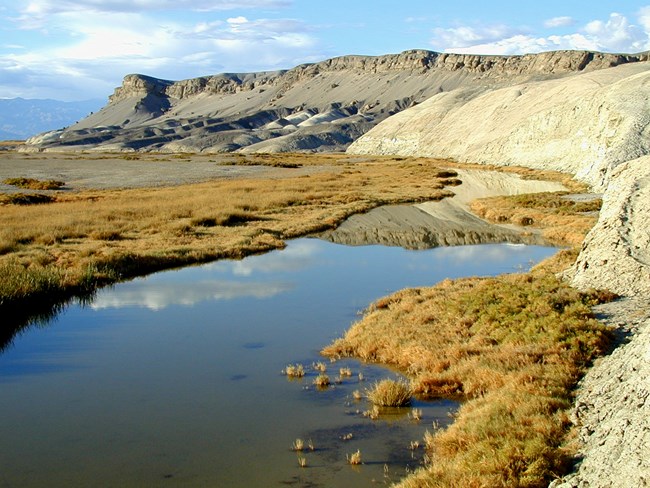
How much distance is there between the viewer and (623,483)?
7.57 metres

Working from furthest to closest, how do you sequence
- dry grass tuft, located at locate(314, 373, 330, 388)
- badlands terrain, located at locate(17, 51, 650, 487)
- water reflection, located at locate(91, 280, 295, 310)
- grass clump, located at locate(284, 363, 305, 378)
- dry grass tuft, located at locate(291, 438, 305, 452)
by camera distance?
water reflection, located at locate(91, 280, 295, 310) < grass clump, located at locate(284, 363, 305, 378) < dry grass tuft, located at locate(314, 373, 330, 388) < dry grass tuft, located at locate(291, 438, 305, 452) < badlands terrain, located at locate(17, 51, 650, 487)

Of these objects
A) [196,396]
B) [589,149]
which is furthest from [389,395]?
[589,149]

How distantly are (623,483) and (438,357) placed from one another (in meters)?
6.88

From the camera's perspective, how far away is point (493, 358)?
523 inches

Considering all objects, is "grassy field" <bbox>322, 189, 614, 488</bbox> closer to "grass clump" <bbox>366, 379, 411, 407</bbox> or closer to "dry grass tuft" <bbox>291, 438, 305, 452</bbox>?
"grass clump" <bbox>366, 379, 411, 407</bbox>

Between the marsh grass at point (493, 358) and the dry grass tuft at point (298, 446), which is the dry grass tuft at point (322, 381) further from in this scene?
the dry grass tuft at point (298, 446)

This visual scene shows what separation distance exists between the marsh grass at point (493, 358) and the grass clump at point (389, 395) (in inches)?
22.9

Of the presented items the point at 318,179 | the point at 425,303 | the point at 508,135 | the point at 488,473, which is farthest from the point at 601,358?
the point at 508,135

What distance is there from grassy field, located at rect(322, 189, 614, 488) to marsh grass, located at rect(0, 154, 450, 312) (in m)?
11.3

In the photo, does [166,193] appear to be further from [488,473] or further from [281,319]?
[488,473]

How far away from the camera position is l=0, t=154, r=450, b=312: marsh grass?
25.1 metres

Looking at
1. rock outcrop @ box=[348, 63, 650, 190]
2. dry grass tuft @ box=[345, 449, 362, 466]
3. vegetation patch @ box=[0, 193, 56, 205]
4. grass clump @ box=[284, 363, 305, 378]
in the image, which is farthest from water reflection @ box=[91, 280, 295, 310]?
rock outcrop @ box=[348, 63, 650, 190]

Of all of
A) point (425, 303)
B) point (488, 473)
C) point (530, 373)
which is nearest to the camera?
A: point (488, 473)

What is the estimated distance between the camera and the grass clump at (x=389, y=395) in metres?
12.6
